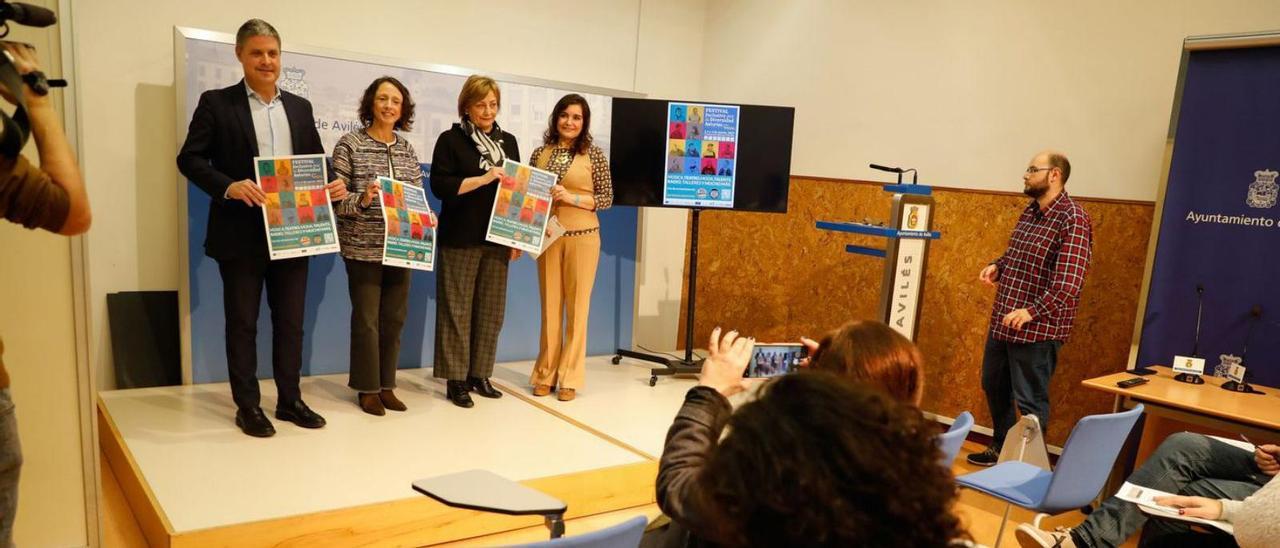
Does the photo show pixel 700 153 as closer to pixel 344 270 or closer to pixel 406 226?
pixel 406 226

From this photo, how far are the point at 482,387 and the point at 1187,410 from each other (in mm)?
3003

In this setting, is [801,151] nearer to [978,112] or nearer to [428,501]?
[978,112]

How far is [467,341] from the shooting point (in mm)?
4184

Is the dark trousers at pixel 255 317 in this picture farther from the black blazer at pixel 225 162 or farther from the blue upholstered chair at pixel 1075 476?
the blue upholstered chair at pixel 1075 476

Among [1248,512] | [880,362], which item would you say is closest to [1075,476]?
[1248,512]

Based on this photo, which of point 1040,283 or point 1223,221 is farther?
point 1040,283

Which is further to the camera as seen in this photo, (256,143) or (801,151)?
(801,151)

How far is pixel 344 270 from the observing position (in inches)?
181

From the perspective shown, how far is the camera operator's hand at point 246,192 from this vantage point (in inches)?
128

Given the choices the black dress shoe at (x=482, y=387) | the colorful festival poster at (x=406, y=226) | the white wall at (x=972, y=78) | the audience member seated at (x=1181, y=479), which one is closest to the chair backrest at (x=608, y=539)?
the audience member seated at (x=1181, y=479)

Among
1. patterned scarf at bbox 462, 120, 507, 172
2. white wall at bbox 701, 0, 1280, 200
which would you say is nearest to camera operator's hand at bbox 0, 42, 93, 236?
patterned scarf at bbox 462, 120, 507, 172

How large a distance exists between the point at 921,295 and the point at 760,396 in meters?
3.78

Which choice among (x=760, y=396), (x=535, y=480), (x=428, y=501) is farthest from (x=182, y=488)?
(x=760, y=396)

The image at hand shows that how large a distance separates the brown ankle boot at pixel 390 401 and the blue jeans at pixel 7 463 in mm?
2176
